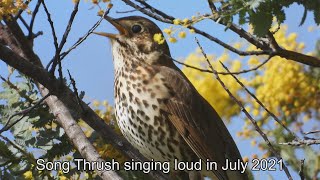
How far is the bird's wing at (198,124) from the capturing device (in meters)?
5.57

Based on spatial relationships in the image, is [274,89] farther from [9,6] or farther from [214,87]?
[9,6]

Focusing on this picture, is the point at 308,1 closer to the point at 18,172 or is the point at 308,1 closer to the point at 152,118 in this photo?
the point at 152,118

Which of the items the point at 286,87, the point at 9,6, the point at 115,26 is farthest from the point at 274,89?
the point at 9,6

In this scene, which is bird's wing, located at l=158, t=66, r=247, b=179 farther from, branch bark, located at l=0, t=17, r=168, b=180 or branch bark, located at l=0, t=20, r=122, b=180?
branch bark, located at l=0, t=20, r=122, b=180

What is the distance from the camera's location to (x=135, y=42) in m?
6.14

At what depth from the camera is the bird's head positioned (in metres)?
6.04

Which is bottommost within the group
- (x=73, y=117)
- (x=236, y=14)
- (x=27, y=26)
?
(x=236, y=14)

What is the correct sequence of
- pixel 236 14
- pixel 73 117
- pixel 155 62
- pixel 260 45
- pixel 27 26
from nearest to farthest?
pixel 236 14, pixel 260 45, pixel 73 117, pixel 27 26, pixel 155 62

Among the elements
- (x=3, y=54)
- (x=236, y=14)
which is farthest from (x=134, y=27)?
(x=236, y=14)

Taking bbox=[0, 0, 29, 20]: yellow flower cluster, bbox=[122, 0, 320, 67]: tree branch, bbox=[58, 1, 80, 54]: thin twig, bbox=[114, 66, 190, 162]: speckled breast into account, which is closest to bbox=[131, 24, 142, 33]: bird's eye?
bbox=[114, 66, 190, 162]: speckled breast

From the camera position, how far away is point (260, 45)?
3.95 m

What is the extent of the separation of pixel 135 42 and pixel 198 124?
0.93 meters

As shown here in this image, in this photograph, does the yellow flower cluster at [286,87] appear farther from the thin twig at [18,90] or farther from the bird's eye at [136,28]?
the thin twig at [18,90]

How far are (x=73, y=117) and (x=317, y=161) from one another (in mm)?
1858
